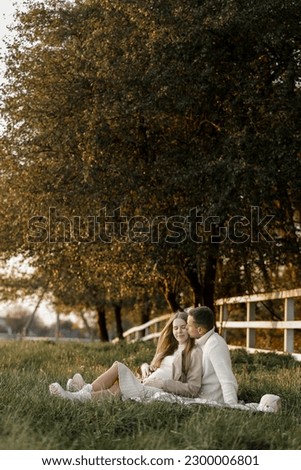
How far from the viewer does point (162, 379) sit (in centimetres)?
921

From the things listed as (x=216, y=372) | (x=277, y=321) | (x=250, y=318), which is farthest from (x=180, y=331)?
(x=250, y=318)

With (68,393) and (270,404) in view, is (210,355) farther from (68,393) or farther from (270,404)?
(68,393)

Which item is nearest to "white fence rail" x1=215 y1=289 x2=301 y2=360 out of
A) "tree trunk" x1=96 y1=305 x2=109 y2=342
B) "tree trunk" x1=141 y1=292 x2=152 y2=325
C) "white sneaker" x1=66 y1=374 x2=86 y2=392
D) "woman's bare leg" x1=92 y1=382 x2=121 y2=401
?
"white sneaker" x1=66 y1=374 x2=86 y2=392

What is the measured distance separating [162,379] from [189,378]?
296mm

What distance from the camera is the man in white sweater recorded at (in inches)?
347

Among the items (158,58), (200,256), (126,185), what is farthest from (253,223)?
(158,58)

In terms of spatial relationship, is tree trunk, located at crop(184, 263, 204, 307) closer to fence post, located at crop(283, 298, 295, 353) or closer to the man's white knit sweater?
fence post, located at crop(283, 298, 295, 353)

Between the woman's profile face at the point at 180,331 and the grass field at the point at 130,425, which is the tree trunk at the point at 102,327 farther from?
the grass field at the point at 130,425

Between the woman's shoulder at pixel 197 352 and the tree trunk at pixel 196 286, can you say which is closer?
the woman's shoulder at pixel 197 352

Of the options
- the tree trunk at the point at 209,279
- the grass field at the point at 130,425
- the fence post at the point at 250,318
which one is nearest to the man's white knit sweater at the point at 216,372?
the grass field at the point at 130,425

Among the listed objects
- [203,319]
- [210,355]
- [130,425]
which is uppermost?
[203,319]

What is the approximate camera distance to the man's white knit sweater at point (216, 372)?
8.74m

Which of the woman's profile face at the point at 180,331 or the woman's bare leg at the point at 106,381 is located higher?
the woman's profile face at the point at 180,331

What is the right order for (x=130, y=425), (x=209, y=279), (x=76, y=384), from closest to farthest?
(x=130, y=425) < (x=76, y=384) < (x=209, y=279)
